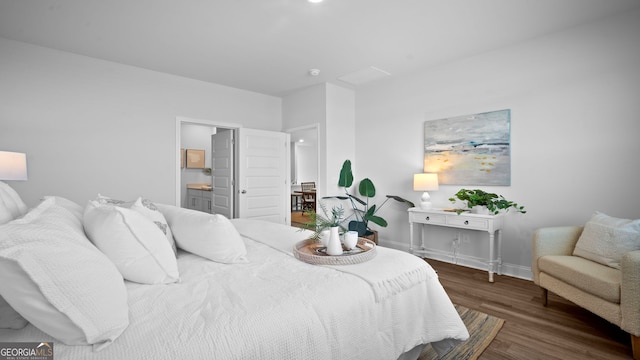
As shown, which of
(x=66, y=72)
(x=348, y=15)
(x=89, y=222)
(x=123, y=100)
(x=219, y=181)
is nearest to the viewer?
(x=89, y=222)

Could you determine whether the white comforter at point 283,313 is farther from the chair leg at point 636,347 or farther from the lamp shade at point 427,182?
the lamp shade at point 427,182

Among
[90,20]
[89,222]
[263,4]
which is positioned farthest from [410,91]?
[89,222]

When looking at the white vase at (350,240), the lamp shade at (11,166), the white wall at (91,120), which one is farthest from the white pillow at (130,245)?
the white wall at (91,120)

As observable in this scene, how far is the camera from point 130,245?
4.31 ft

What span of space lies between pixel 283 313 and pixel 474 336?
1.69m

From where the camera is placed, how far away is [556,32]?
3.12m

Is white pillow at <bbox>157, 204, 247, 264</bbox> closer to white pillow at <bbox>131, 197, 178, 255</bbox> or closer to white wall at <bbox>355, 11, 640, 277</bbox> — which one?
white pillow at <bbox>131, 197, 178, 255</bbox>

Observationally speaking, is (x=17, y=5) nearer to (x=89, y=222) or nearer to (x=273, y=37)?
(x=273, y=37)

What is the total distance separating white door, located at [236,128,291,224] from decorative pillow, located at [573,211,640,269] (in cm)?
387

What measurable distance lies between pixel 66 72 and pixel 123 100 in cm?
60

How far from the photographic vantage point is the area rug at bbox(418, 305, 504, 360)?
188cm

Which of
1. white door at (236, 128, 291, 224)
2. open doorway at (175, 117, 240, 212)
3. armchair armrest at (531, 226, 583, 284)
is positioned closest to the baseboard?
armchair armrest at (531, 226, 583, 284)

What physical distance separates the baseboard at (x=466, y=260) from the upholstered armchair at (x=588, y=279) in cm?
75

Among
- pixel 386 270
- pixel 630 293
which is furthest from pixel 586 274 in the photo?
pixel 386 270
